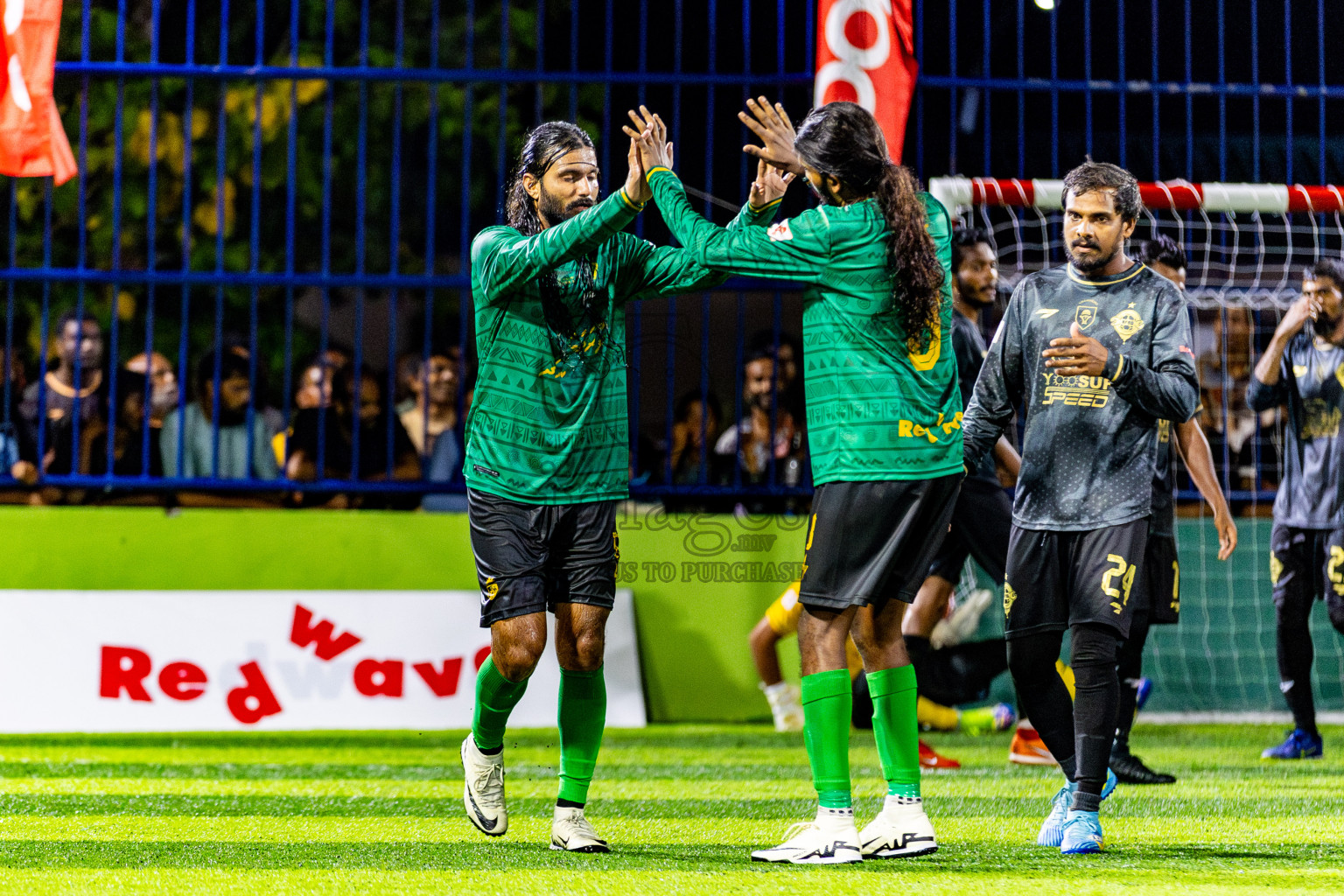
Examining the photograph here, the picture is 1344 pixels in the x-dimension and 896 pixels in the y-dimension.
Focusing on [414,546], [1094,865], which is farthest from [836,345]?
[414,546]

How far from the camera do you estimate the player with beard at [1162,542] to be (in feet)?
18.3

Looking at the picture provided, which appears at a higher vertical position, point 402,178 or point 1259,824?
point 402,178

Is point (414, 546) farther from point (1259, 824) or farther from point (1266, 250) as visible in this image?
point (1266, 250)

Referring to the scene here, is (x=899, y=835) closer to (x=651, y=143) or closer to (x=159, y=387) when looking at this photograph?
(x=651, y=143)

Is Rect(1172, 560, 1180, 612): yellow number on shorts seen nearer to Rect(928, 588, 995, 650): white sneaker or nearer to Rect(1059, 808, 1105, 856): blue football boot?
Rect(1059, 808, 1105, 856): blue football boot

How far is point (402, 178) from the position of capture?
41.0 feet

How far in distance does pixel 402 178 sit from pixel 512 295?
8.40 metres

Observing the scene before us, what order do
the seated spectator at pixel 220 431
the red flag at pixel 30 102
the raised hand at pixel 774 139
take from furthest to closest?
the seated spectator at pixel 220 431 < the red flag at pixel 30 102 < the raised hand at pixel 774 139

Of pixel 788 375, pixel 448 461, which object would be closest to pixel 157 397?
pixel 448 461

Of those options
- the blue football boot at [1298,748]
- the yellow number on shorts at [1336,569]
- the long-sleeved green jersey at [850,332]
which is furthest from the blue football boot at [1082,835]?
the yellow number on shorts at [1336,569]

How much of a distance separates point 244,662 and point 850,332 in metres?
4.47

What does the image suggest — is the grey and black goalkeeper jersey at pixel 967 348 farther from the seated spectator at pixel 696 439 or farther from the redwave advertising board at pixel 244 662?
the redwave advertising board at pixel 244 662

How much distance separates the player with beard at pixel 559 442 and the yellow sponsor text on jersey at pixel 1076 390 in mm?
955

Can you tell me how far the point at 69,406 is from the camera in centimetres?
834
